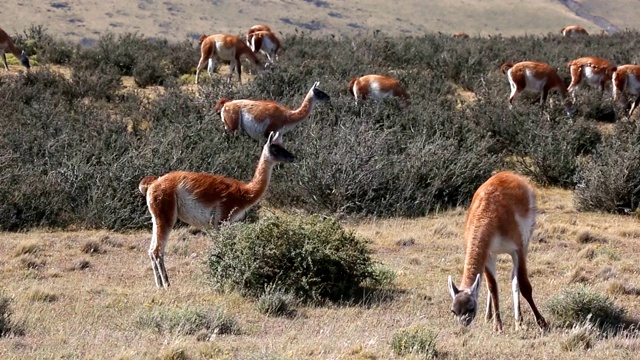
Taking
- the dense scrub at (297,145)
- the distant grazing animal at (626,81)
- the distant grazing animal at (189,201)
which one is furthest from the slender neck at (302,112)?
the distant grazing animal at (626,81)

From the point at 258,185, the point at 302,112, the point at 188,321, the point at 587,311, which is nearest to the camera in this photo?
the point at 188,321

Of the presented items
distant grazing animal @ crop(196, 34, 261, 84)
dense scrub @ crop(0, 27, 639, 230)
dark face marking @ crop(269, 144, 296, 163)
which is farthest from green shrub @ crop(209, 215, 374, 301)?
distant grazing animal @ crop(196, 34, 261, 84)

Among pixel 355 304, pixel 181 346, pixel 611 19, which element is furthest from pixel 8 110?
pixel 611 19

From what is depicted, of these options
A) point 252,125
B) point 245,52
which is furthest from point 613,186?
point 245,52

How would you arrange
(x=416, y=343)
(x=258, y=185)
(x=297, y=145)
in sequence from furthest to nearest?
(x=297, y=145) → (x=258, y=185) → (x=416, y=343)

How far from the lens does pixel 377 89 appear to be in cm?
1841

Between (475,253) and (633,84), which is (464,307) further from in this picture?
(633,84)

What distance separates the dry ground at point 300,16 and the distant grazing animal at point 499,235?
220 ft

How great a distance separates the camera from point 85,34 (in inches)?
3036

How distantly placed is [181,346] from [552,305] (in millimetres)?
3363

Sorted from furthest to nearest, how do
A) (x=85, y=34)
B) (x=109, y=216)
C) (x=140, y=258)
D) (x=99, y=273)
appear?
(x=85, y=34)
(x=109, y=216)
(x=140, y=258)
(x=99, y=273)

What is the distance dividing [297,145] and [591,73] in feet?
35.0

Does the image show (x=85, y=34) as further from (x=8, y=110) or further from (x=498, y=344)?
(x=498, y=344)

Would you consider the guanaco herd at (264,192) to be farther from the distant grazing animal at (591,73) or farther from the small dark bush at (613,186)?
the distant grazing animal at (591,73)
